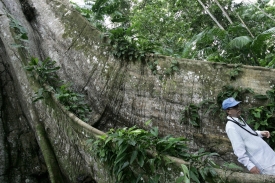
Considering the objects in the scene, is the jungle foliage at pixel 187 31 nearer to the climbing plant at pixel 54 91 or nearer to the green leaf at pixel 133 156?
the climbing plant at pixel 54 91

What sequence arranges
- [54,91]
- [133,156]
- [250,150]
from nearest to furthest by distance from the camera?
[133,156], [250,150], [54,91]

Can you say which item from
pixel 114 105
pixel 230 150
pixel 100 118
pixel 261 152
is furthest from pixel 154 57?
pixel 261 152

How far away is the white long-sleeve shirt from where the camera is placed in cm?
311

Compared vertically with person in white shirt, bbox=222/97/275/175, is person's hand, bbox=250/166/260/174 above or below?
below

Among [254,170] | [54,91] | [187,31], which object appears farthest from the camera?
[187,31]

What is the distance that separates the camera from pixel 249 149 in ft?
10.5

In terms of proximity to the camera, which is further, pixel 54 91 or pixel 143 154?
pixel 54 91

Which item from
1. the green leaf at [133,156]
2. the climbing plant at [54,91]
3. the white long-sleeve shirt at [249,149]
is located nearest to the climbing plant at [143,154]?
the green leaf at [133,156]

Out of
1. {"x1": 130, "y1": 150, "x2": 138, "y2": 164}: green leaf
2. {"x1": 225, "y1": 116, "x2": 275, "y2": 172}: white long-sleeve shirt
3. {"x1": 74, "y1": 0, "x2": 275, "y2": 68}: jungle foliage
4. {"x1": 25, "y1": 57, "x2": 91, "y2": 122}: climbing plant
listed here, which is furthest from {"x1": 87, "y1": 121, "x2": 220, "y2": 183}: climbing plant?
{"x1": 74, "y1": 0, "x2": 275, "y2": 68}: jungle foliage

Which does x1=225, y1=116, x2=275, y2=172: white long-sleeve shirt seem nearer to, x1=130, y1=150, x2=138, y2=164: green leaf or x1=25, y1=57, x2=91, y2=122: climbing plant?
x1=130, y1=150, x2=138, y2=164: green leaf

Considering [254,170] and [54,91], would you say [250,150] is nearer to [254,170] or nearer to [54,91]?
[254,170]

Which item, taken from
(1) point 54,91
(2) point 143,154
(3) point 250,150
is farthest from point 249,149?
(1) point 54,91

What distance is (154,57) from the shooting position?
455 centimetres

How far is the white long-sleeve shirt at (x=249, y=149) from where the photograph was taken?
10.2ft
